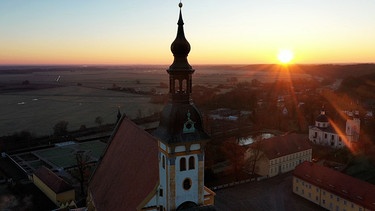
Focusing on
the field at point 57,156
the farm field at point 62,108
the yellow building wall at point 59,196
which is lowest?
the field at point 57,156

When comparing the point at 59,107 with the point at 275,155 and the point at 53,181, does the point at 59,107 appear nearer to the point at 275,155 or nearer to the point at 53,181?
the point at 53,181

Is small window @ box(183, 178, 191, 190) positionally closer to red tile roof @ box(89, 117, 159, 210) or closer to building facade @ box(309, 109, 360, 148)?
red tile roof @ box(89, 117, 159, 210)

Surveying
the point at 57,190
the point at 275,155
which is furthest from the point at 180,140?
the point at 275,155

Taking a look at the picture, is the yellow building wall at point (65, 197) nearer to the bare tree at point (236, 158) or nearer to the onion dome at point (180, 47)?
the bare tree at point (236, 158)

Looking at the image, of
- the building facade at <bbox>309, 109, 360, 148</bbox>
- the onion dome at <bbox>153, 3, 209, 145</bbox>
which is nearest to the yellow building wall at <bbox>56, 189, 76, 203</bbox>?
the onion dome at <bbox>153, 3, 209, 145</bbox>

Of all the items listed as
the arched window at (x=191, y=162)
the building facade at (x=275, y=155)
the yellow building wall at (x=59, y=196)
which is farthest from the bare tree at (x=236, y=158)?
the arched window at (x=191, y=162)
